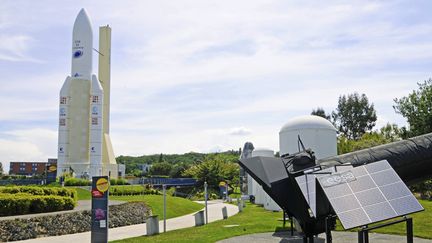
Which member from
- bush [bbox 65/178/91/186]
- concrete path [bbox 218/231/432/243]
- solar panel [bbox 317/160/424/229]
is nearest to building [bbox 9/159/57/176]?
bush [bbox 65/178/91/186]

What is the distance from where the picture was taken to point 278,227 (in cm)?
1853

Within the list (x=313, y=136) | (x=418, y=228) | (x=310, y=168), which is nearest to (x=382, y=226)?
(x=310, y=168)

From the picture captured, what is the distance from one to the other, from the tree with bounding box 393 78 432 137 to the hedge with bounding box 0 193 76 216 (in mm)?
30234

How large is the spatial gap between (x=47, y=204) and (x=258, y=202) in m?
19.2

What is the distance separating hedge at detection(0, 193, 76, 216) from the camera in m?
19.2

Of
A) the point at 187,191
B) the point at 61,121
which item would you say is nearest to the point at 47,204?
the point at 61,121

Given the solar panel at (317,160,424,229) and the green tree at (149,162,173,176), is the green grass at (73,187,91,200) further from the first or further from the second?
the green tree at (149,162,173,176)

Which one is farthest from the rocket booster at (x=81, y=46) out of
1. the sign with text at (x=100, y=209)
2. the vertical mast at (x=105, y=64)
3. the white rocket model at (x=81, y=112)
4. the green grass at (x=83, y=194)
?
the sign with text at (x=100, y=209)

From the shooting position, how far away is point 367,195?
8.09 meters

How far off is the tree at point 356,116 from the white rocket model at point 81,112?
43.8m

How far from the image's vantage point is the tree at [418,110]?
3775 centimetres

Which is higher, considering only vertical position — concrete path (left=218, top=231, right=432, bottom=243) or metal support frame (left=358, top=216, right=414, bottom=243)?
metal support frame (left=358, top=216, right=414, bottom=243)

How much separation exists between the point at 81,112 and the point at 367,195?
46290 mm

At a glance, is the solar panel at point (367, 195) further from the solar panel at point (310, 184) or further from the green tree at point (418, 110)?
the green tree at point (418, 110)
